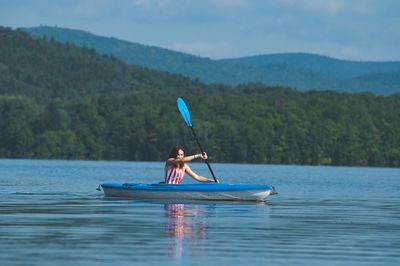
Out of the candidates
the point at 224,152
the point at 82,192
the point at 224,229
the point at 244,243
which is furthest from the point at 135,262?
the point at 224,152

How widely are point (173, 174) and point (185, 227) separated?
11985 mm

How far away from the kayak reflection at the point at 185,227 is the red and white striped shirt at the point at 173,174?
167cm

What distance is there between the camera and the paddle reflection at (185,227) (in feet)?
75.2

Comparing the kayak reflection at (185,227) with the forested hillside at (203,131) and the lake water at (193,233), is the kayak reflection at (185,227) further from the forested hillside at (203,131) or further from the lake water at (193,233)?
the forested hillside at (203,131)

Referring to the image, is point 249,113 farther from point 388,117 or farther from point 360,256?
point 360,256

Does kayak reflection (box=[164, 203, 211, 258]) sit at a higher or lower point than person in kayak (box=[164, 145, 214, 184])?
lower

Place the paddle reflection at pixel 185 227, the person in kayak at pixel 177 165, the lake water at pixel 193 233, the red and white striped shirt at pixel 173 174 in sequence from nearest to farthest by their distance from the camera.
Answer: the lake water at pixel 193 233 < the paddle reflection at pixel 185 227 < the person in kayak at pixel 177 165 < the red and white striped shirt at pixel 173 174

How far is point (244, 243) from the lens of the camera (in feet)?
78.3

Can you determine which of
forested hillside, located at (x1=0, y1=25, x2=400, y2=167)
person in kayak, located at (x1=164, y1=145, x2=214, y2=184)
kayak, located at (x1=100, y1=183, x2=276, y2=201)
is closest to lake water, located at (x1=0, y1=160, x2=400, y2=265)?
kayak, located at (x1=100, y1=183, x2=276, y2=201)

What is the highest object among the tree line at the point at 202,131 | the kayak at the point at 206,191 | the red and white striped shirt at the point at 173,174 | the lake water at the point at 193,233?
the tree line at the point at 202,131

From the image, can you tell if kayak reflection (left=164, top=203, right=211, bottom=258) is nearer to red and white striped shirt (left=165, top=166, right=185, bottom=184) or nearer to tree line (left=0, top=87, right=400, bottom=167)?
red and white striped shirt (left=165, top=166, right=185, bottom=184)

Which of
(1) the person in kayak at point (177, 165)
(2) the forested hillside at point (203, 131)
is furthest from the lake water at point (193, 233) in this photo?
(2) the forested hillside at point (203, 131)

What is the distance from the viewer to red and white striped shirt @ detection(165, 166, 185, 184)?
3925cm

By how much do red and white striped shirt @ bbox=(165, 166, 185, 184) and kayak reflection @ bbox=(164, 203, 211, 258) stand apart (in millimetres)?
1666
